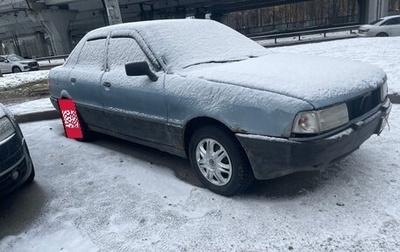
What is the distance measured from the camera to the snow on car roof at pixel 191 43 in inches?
131

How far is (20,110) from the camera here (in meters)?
6.66

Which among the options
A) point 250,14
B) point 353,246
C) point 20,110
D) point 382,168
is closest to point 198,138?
point 353,246

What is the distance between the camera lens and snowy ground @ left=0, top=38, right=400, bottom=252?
7.97ft

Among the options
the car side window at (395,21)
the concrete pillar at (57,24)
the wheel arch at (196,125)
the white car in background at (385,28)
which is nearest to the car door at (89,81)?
the wheel arch at (196,125)

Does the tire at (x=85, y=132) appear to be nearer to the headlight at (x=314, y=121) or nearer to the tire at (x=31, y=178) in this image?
the tire at (x=31, y=178)

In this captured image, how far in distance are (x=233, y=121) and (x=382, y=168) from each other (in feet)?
5.51

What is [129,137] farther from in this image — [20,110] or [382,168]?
[20,110]

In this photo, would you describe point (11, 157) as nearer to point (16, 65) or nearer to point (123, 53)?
point (123, 53)

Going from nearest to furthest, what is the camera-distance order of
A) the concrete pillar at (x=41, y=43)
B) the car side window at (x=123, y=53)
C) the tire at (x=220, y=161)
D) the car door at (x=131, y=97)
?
the tire at (x=220, y=161)
the car door at (x=131, y=97)
the car side window at (x=123, y=53)
the concrete pillar at (x=41, y=43)

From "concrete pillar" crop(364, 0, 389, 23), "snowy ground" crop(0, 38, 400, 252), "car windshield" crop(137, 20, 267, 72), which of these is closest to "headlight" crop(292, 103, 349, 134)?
"snowy ground" crop(0, 38, 400, 252)

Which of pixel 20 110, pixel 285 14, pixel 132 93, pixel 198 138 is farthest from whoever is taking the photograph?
pixel 285 14

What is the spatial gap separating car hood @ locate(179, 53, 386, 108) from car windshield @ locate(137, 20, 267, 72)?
0.62ft

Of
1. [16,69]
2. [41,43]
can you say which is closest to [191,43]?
[16,69]

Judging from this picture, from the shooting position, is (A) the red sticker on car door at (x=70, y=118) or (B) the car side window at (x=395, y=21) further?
(B) the car side window at (x=395, y=21)
